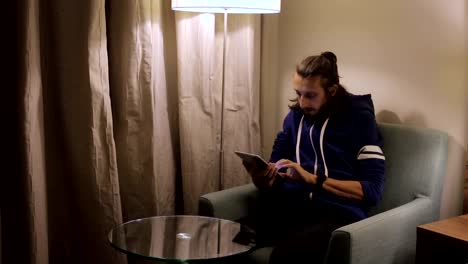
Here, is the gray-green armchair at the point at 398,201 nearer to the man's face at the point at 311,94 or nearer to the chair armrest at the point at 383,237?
the chair armrest at the point at 383,237

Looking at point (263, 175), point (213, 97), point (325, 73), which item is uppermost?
point (325, 73)

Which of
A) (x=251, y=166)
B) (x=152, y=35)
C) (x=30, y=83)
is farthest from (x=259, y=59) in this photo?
(x=30, y=83)

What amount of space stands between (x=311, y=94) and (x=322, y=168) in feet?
0.93

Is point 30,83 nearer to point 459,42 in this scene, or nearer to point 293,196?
point 293,196

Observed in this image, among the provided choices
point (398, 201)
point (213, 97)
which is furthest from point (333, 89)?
point (213, 97)

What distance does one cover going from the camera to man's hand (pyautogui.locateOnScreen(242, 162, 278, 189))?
221 cm

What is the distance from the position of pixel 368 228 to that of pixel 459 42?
829 mm

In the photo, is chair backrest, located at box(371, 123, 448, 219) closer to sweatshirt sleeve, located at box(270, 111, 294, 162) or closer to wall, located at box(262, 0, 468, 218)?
wall, located at box(262, 0, 468, 218)

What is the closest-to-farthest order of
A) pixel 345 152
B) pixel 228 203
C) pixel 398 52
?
pixel 345 152, pixel 228 203, pixel 398 52

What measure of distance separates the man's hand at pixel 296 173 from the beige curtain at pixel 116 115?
0.60 meters

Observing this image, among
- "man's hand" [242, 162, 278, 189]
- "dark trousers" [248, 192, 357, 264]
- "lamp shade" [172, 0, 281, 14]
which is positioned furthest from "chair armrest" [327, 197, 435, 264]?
"lamp shade" [172, 0, 281, 14]

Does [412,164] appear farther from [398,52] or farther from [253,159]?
[253,159]

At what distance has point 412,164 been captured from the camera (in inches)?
86.0

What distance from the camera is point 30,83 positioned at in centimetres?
207
